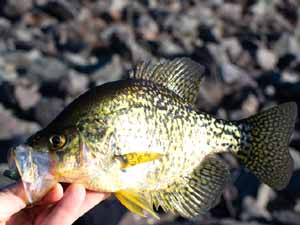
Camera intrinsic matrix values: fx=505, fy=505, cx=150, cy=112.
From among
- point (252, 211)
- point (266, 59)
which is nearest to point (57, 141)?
point (252, 211)

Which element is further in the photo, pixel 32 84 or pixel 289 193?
pixel 32 84

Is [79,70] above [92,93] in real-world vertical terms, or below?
below

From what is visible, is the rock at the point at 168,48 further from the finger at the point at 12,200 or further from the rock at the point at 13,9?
the finger at the point at 12,200

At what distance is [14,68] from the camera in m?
8.90

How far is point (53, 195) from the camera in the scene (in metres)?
2.84

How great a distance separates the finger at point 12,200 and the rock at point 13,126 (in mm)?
4279

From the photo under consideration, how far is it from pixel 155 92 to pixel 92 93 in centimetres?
38

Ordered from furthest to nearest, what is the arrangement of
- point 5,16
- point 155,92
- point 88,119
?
point 5,16 → point 155,92 → point 88,119

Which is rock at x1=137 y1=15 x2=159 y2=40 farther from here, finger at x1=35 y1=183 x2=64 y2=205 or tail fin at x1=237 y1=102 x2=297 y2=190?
finger at x1=35 y1=183 x2=64 y2=205

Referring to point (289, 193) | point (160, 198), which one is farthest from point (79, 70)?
point (160, 198)

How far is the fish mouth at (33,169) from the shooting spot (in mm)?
2557

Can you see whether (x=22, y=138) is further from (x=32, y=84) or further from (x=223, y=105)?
(x=223, y=105)

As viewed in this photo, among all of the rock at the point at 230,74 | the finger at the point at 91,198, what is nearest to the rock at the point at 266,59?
the rock at the point at 230,74

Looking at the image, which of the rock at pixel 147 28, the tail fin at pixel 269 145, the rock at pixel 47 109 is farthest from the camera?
the rock at pixel 147 28
